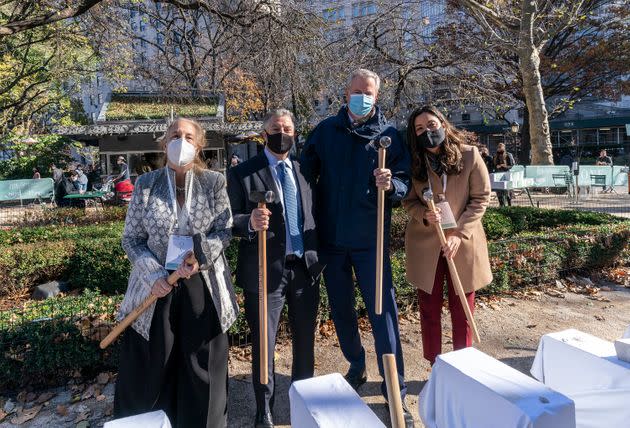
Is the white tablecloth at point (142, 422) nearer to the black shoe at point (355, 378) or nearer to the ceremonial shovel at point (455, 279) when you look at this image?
the ceremonial shovel at point (455, 279)

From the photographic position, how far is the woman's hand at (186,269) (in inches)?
94.9

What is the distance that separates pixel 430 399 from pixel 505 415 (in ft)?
1.64

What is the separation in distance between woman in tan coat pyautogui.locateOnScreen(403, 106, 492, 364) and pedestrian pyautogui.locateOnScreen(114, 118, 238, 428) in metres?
1.32

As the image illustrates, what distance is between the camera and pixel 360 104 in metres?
2.92

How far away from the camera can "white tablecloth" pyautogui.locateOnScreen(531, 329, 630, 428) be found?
64.9 inches

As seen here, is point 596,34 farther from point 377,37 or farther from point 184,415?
point 184,415

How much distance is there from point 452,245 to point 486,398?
171 centimetres

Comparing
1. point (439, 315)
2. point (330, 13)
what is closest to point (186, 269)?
point (439, 315)

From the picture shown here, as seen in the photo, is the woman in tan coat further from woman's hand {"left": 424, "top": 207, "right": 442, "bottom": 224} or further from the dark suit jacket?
the dark suit jacket

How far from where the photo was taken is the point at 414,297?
4953mm

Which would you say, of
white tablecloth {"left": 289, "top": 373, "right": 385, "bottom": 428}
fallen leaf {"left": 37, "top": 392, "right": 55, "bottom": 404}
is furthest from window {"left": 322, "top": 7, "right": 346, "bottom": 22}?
white tablecloth {"left": 289, "top": 373, "right": 385, "bottom": 428}

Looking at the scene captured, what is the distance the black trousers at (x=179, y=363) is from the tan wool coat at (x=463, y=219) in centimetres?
145

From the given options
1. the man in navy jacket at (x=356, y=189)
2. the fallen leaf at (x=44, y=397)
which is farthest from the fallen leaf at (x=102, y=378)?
the man in navy jacket at (x=356, y=189)

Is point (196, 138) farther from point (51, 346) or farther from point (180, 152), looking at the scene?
point (51, 346)
